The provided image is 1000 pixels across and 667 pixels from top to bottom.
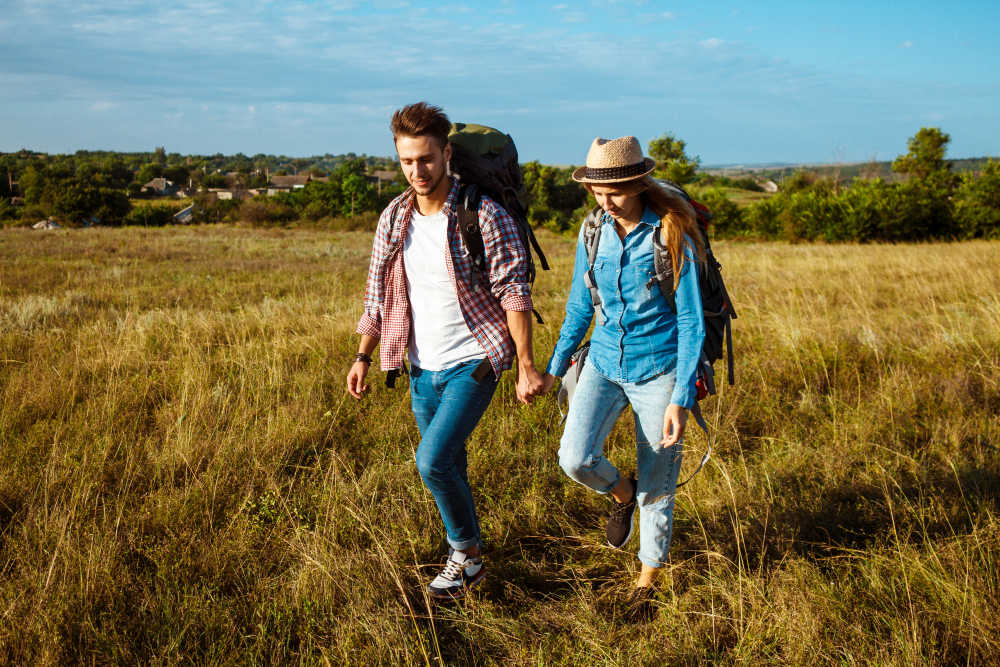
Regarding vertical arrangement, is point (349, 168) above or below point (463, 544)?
above

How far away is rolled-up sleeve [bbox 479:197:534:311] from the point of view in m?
2.40

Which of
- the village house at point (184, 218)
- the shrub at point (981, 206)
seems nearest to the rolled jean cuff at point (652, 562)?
the shrub at point (981, 206)

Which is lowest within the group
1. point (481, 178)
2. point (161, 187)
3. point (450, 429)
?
point (450, 429)

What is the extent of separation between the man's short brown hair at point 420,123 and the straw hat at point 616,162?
1.94ft

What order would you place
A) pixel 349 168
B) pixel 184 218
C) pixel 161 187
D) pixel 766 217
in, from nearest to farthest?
1. pixel 766 217
2. pixel 184 218
3. pixel 349 168
4. pixel 161 187

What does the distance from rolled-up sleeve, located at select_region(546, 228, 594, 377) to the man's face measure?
26.5 inches

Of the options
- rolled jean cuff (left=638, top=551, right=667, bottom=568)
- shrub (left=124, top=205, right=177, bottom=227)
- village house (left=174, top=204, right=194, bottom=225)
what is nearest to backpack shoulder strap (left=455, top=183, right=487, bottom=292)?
rolled jean cuff (left=638, top=551, right=667, bottom=568)

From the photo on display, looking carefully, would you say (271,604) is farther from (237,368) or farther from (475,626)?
(237,368)

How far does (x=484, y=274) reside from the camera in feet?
8.16

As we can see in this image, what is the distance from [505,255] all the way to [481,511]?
155 cm

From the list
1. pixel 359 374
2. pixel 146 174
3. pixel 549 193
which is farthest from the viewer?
pixel 146 174

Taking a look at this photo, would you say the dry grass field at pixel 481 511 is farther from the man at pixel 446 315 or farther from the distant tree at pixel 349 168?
the distant tree at pixel 349 168

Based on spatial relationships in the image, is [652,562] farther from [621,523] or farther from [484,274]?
[484,274]

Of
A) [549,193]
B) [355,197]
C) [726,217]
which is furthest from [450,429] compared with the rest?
[549,193]
